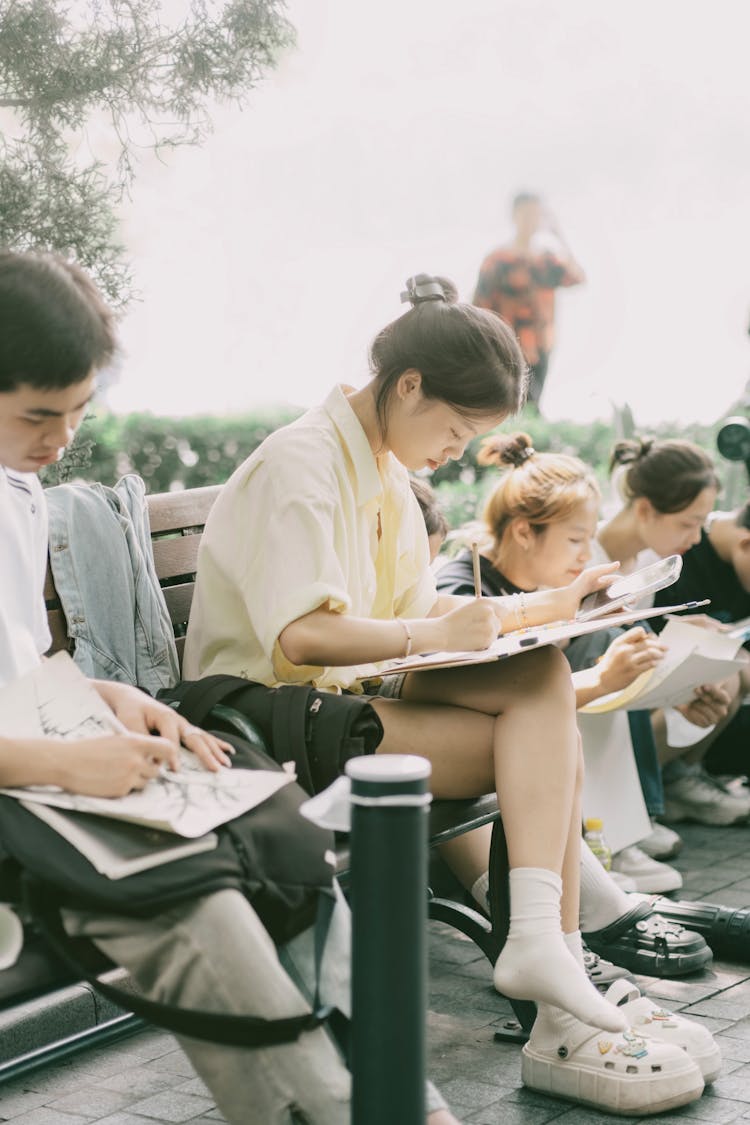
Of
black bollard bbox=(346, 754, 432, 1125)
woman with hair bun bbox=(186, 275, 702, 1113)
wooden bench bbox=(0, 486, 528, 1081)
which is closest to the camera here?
black bollard bbox=(346, 754, 432, 1125)

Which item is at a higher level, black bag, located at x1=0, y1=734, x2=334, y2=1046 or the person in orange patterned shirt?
the person in orange patterned shirt

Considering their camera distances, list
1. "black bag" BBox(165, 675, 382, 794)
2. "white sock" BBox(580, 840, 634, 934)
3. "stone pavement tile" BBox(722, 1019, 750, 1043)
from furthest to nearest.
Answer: "white sock" BBox(580, 840, 634, 934), "stone pavement tile" BBox(722, 1019, 750, 1043), "black bag" BBox(165, 675, 382, 794)

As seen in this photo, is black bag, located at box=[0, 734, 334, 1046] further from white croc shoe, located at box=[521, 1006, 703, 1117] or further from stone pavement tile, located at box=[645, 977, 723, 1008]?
stone pavement tile, located at box=[645, 977, 723, 1008]

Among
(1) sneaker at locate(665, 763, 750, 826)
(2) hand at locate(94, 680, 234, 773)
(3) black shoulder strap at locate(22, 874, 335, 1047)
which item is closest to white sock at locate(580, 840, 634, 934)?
(2) hand at locate(94, 680, 234, 773)

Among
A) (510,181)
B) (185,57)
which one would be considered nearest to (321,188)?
(510,181)

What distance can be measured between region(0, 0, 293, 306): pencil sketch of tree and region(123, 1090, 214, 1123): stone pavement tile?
7.13 ft

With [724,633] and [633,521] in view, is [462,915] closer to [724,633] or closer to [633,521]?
[724,633]

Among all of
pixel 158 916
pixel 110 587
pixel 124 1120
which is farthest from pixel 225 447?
pixel 158 916

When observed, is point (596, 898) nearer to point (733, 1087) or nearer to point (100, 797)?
point (733, 1087)

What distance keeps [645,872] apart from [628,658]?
0.86 metres

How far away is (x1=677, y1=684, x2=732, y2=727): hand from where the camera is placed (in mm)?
4531

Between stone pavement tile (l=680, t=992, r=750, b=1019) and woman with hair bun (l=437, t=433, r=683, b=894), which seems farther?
woman with hair bun (l=437, t=433, r=683, b=894)

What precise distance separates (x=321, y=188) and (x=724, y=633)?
16.0 feet

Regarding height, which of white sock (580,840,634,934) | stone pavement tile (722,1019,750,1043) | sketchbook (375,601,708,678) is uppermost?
sketchbook (375,601,708,678)
